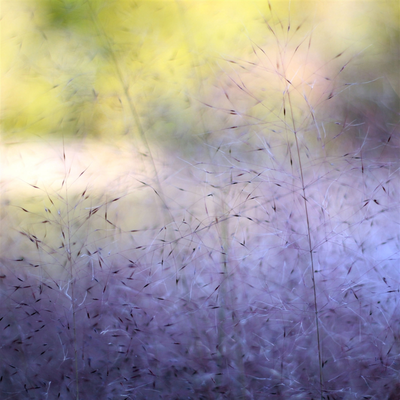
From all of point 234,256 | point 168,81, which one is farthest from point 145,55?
point 234,256

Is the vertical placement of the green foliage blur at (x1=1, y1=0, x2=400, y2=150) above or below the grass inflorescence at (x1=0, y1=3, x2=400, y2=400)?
above

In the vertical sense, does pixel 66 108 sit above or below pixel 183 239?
above

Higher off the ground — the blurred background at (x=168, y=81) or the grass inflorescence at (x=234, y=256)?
the blurred background at (x=168, y=81)

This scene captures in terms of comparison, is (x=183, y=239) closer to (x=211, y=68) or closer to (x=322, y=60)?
(x=211, y=68)

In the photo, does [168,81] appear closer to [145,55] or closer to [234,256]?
[145,55]

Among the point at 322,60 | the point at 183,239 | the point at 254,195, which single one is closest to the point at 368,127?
the point at 322,60

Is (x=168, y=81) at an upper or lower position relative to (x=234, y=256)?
upper

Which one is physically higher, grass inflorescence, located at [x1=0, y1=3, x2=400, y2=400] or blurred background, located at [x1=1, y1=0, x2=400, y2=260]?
blurred background, located at [x1=1, y1=0, x2=400, y2=260]

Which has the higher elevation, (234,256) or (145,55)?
(145,55)
